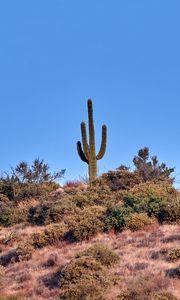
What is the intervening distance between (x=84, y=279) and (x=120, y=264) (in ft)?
5.22

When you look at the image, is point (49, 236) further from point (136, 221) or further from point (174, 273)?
point (174, 273)

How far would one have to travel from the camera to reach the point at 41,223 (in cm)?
2162

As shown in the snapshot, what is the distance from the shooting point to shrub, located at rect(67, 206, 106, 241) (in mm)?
17078

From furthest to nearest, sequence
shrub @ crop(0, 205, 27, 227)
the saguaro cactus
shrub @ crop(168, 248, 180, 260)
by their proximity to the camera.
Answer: the saguaro cactus < shrub @ crop(0, 205, 27, 227) < shrub @ crop(168, 248, 180, 260)

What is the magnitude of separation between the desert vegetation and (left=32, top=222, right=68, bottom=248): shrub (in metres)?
0.04

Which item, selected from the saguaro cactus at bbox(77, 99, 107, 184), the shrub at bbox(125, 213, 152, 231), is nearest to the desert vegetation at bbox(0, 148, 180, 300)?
the shrub at bbox(125, 213, 152, 231)

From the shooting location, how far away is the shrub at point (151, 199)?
1817 cm

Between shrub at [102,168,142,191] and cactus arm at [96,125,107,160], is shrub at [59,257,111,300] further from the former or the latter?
cactus arm at [96,125,107,160]

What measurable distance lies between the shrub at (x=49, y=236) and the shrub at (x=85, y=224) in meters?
0.39

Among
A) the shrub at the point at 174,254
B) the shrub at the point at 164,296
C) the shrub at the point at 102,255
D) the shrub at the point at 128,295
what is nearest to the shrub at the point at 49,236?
the shrub at the point at 102,255

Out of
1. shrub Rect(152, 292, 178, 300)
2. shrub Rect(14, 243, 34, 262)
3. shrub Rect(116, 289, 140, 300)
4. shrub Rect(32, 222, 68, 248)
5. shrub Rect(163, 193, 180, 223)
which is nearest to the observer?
shrub Rect(152, 292, 178, 300)

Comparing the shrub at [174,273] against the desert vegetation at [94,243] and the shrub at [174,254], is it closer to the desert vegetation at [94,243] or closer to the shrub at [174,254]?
the desert vegetation at [94,243]

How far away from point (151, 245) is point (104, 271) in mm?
2735

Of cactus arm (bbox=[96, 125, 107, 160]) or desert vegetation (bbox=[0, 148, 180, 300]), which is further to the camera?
cactus arm (bbox=[96, 125, 107, 160])
